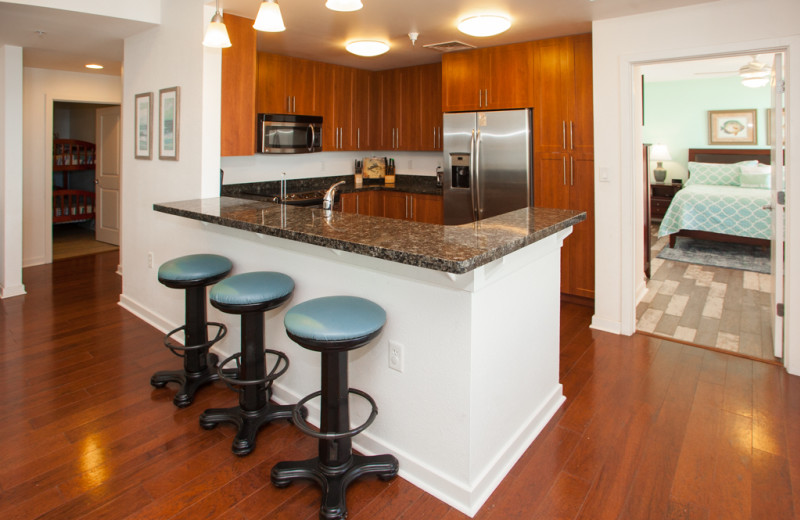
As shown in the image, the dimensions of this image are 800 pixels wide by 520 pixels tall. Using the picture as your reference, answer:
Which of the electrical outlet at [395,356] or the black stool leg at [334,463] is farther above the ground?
the electrical outlet at [395,356]

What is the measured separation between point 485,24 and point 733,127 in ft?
20.4

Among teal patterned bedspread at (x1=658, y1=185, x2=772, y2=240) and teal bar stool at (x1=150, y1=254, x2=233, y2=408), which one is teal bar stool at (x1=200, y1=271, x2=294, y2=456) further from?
teal patterned bedspread at (x1=658, y1=185, x2=772, y2=240)

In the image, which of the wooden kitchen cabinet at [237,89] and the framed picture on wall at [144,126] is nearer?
the wooden kitchen cabinet at [237,89]

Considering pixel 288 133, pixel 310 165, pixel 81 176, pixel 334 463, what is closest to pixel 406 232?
pixel 334 463

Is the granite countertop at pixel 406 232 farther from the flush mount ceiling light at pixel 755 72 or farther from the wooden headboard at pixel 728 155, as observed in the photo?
the wooden headboard at pixel 728 155

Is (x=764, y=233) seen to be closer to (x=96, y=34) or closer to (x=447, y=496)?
(x=447, y=496)

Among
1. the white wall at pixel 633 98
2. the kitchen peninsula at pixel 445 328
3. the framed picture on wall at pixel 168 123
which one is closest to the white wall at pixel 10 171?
the framed picture on wall at pixel 168 123

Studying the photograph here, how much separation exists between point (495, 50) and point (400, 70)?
1478 millimetres

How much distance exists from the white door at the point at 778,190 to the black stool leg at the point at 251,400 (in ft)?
9.92

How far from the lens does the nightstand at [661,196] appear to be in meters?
7.89

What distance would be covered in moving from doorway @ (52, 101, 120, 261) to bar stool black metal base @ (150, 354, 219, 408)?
4.24 meters

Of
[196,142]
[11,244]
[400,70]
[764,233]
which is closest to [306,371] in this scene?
[196,142]

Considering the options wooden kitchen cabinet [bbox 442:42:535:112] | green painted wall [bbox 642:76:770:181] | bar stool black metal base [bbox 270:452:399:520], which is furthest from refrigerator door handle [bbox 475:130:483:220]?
green painted wall [bbox 642:76:770:181]

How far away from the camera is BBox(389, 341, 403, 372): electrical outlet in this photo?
2.01 meters
